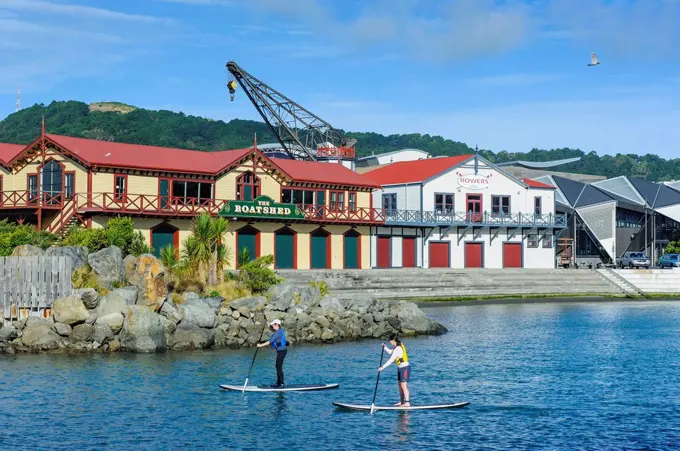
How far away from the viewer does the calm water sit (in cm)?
2347

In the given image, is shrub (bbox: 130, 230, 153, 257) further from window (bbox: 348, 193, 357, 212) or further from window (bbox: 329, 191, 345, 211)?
window (bbox: 348, 193, 357, 212)

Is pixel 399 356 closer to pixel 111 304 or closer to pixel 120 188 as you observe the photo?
pixel 111 304

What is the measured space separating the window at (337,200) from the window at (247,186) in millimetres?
6585

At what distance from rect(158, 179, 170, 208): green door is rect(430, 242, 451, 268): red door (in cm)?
2473

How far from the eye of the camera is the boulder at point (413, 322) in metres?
44.8

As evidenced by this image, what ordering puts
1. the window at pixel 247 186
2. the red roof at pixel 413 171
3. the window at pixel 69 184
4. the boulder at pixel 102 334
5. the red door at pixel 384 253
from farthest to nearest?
the red roof at pixel 413 171
the red door at pixel 384 253
the window at pixel 247 186
the window at pixel 69 184
the boulder at pixel 102 334

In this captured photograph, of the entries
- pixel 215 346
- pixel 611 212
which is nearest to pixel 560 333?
pixel 215 346

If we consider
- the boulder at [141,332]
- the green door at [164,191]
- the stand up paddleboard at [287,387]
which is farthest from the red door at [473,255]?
the stand up paddleboard at [287,387]

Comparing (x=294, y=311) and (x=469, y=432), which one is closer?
(x=469, y=432)

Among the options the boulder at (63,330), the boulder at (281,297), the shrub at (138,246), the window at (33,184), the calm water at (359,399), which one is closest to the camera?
the calm water at (359,399)

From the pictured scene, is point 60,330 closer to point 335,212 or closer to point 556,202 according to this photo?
point 335,212

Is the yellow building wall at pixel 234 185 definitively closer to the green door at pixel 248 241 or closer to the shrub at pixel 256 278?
the green door at pixel 248 241

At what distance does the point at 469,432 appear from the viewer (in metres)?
24.3

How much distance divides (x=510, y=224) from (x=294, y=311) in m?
36.9
